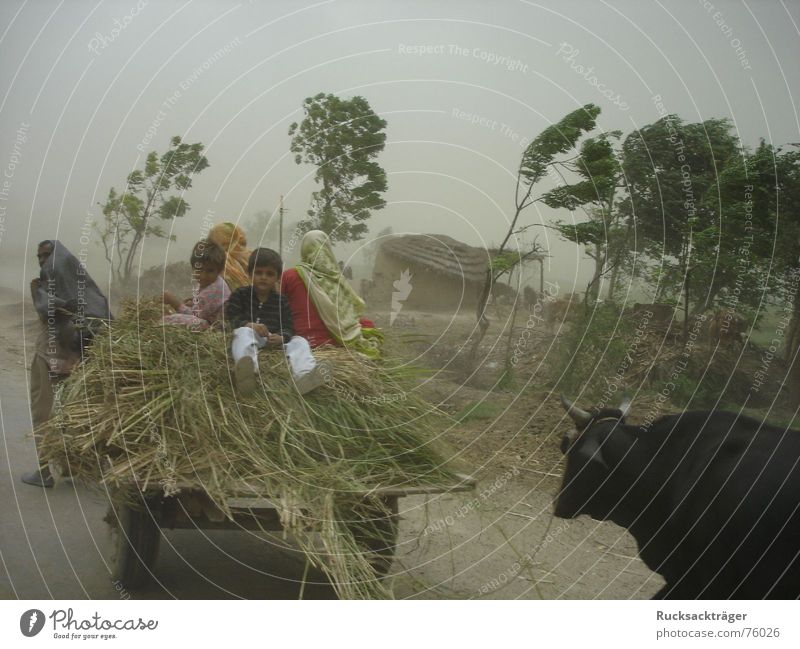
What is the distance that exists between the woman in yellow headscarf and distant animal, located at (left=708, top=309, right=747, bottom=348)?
3.38m

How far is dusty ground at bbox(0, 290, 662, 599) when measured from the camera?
155 inches

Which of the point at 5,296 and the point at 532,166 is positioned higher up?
the point at 532,166

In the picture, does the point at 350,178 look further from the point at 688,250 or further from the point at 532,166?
the point at 688,250

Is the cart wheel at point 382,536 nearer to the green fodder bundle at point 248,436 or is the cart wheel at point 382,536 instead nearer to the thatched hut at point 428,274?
the green fodder bundle at point 248,436

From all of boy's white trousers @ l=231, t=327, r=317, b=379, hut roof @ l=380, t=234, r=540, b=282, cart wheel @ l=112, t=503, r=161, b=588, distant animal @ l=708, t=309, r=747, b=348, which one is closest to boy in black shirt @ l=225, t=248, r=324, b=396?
boy's white trousers @ l=231, t=327, r=317, b=379

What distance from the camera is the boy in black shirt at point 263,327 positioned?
3.54m

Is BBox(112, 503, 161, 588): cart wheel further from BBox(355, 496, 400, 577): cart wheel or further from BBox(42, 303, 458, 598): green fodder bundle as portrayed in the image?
BBox(355, 496, 400, 577): cart wheel

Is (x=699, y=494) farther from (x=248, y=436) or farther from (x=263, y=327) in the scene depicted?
(x=263, y=327)

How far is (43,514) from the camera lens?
454 centimetres

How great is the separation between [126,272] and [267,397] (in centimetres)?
164

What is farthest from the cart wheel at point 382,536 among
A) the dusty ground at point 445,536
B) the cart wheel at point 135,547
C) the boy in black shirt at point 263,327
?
the cart wheel at point 135,547

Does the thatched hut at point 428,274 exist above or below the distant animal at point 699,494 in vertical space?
above
